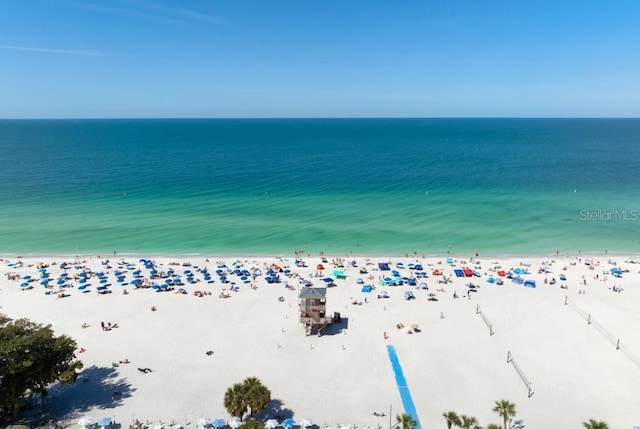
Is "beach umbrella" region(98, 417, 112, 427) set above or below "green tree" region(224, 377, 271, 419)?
below

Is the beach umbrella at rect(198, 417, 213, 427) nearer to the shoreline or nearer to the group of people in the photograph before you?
the group of people

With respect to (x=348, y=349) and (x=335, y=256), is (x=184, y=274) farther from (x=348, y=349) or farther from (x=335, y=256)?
(x=348, y=349)

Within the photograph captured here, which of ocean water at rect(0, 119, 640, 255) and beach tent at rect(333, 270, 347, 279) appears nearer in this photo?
beach tent at rect(333, 270, 347, 279)

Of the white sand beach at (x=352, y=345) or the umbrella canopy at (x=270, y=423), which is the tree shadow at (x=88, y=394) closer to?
the white sand beach at (x=352, y=345)

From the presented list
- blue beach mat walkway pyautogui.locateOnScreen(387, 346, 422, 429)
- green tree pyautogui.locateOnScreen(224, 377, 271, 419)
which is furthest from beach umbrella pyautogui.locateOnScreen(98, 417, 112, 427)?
blue beach mat walkway pyautogui.locateOnScreen(387, 346, 422, 429)

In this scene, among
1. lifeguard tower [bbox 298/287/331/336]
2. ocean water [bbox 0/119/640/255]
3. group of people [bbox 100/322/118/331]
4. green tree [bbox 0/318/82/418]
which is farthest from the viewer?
ocean water [bbox 0/119/640/255]

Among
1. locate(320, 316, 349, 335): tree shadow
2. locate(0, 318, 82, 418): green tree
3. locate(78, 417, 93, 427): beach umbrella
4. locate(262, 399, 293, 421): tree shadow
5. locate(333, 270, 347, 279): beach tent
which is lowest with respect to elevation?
locate(262, 399, 293, 421): tree shadow

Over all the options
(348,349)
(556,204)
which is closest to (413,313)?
(348,349)

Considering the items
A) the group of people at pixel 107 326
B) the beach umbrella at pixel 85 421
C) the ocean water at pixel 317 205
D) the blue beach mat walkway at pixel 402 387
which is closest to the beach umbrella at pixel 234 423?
the beach umbrella at pixel 85 421
